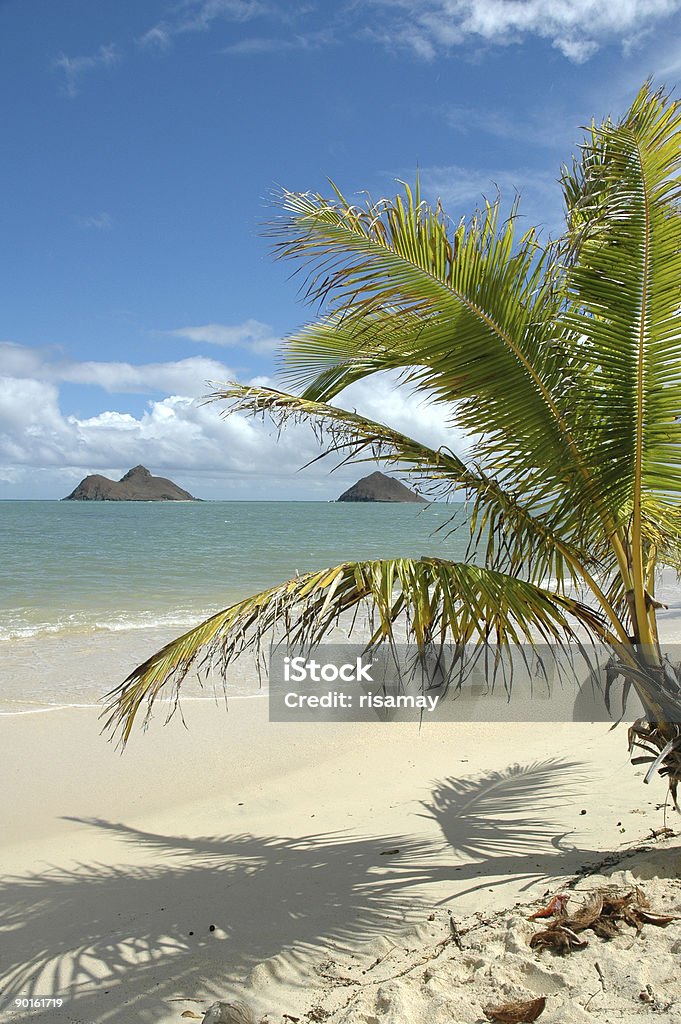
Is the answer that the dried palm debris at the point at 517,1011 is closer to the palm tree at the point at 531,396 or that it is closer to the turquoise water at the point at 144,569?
the palm tree at the point at 531,396

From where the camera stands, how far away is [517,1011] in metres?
2.43

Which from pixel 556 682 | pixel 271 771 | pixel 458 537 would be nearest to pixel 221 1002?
pixel 271 771

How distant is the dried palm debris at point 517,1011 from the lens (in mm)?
2385

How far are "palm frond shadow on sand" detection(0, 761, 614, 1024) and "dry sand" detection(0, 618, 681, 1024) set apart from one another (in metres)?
0.01

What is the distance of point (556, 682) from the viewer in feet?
27.3

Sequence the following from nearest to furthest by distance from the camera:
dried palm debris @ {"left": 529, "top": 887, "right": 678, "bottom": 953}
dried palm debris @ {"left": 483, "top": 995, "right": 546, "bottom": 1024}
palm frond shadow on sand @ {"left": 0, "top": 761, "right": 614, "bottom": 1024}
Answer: dried palm debris @ {"left": 483, "top": 995, "right": 546, "bottom": 1024} → dried palm debris @ {"left": 529, "top": 887, "right": 678, "bottom": 953} → palm frond shadow on sand @ {"left": 0, "top": 761, "right": 614, "bottom": 1024}

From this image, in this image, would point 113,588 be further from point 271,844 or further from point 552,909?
point 552,909

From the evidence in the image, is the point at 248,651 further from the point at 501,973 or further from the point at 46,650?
the point at 501,973

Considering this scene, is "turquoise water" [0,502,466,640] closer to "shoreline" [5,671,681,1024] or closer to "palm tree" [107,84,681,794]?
"palm tree" [107,84,681,794]

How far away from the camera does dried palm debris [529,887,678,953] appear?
281cm

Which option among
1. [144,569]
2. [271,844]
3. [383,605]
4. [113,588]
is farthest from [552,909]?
[144,569]

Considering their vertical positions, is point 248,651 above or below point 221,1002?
above

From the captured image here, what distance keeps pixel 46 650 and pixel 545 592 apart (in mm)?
9219

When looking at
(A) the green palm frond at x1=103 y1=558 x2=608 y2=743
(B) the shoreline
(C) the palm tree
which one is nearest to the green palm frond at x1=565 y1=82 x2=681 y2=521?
(C) the palm tree
